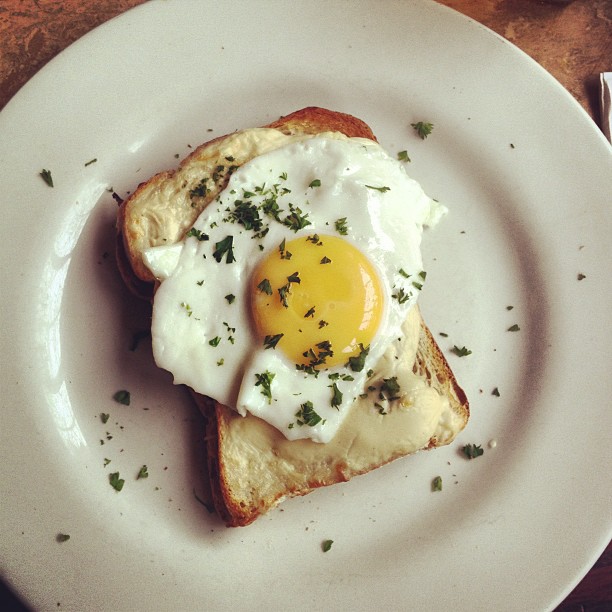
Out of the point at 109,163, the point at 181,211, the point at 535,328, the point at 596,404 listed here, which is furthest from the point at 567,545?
the point at 109,163

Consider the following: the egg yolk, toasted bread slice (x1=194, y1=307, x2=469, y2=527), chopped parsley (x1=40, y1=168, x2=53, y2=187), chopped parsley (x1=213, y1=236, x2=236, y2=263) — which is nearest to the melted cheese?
toasted bread slice (x1=194, y1=307, x2=469, y2=527)

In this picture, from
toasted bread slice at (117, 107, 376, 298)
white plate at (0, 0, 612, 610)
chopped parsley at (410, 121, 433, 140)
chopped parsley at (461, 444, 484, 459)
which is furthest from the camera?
chopped parsley at (410, 121, 433, 140)

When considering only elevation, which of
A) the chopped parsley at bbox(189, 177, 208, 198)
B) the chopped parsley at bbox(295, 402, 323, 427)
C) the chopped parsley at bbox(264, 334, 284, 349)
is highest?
the chopped parsley at bbox(189, 177, 208, 198)

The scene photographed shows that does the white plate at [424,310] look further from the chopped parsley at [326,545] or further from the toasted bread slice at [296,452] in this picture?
the toasted bread slice at [296,452]

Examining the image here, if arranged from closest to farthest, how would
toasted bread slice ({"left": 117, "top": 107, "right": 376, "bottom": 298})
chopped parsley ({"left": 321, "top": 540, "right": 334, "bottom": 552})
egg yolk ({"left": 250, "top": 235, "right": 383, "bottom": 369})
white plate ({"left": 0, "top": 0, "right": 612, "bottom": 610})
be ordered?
egg yolk ({"left": 250, "top": 235, "right": 383, "bottom": 369}) → toasted bread slice ({"left": 117, "top": 107, "right": 376, "bottom": 298}) → white plate ({"left": 0, "top": 0, "right": 612, "bottom": 610}) → chopped parsley ({"left": 321, "top": 540, "right": 334, "bottom": 552})

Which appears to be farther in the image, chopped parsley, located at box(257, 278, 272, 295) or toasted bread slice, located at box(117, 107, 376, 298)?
toasted bread slice, located at box(117, 107, 376, 298)

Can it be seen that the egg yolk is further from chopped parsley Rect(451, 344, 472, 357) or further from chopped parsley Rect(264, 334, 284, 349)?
chopped parsley Rect(451, 344, 472, 357)

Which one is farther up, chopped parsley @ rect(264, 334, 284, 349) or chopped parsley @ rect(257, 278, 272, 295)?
chopped parsley @ rect(257, 278, 272, 295)

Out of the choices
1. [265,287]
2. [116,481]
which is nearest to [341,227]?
[265,287]
